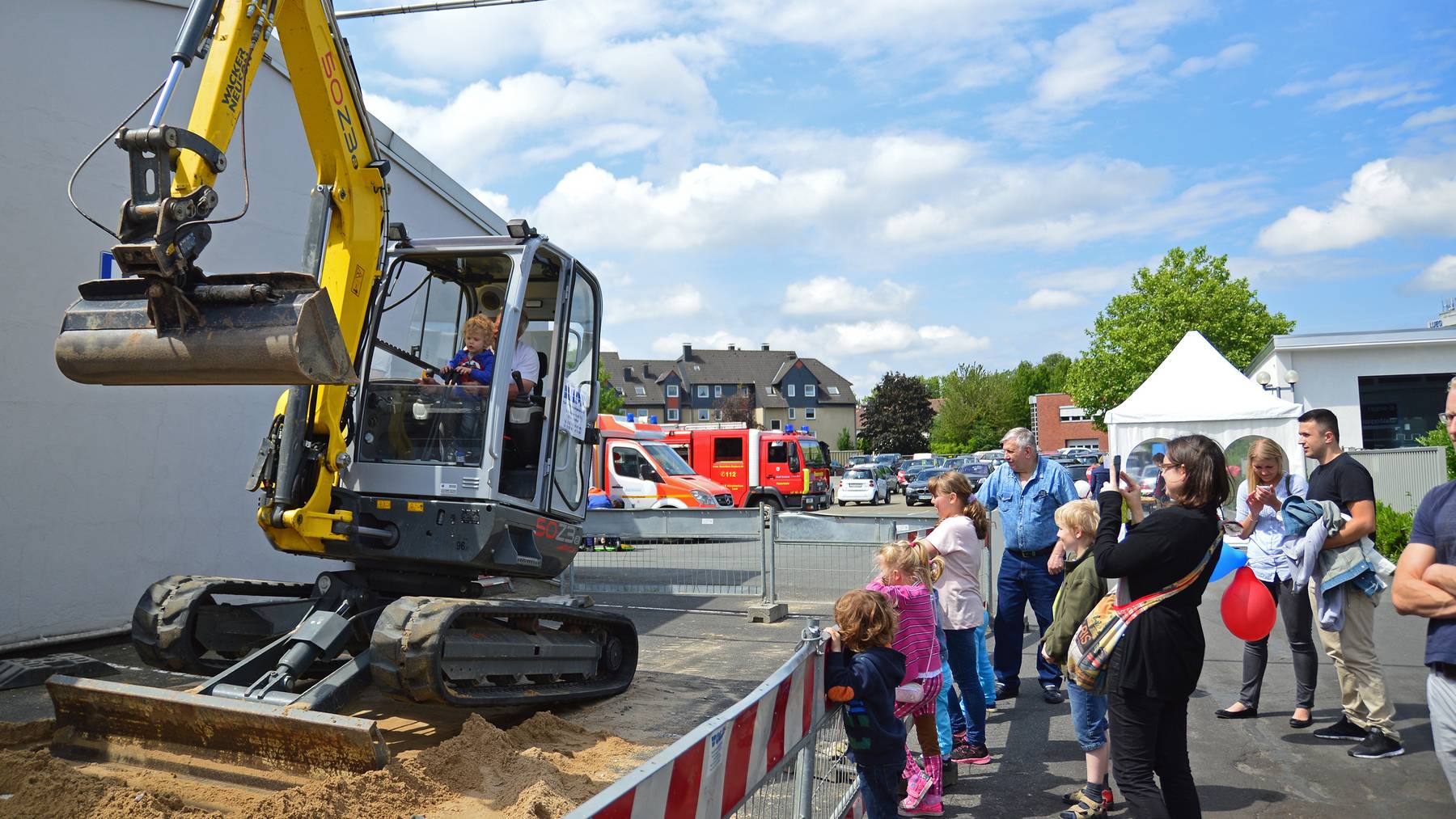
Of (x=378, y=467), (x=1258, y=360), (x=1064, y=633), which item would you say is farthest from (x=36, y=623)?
(x=1258, y=360)

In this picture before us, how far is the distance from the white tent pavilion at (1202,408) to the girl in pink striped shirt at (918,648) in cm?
1308

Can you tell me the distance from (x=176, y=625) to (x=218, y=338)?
2.50m

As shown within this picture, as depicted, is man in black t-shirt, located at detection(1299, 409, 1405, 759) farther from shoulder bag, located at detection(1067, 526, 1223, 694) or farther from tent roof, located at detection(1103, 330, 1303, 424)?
tent roof, located at detection(1103, 330, 1303, 424)

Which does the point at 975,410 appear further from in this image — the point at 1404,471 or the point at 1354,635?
the point at 1354,635

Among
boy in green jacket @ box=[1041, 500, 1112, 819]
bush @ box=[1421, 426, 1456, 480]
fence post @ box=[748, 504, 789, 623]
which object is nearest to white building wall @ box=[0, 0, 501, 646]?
fence post @ box=[748, 504, 789, 623]

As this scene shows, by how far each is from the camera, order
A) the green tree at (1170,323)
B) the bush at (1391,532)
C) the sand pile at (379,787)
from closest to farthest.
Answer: the sand pile at (379,787), the bush at (1391,532), the green tree at (1170,323)

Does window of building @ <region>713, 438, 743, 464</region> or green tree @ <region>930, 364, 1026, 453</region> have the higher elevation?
green tree @ <region>930, 364, 1026, 453</region>

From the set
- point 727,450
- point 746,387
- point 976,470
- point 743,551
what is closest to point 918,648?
point 743,551

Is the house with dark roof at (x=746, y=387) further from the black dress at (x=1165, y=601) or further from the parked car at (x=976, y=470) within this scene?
the black dress at (x=1165, y=601)

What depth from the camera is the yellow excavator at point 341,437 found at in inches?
190

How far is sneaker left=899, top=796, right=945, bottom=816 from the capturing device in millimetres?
4910

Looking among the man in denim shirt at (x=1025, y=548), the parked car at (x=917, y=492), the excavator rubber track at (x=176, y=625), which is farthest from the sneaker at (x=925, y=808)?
the parked car at (x=917, y=492)

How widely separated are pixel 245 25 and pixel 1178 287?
50239 mm

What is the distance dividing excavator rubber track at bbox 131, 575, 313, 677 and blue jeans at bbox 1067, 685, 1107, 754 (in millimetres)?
5204
